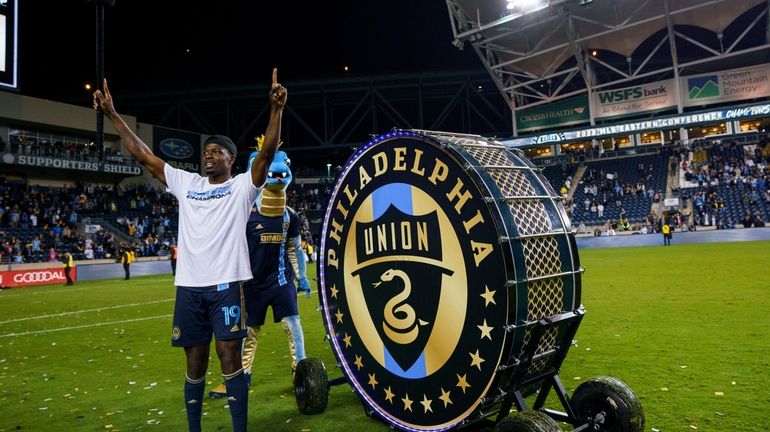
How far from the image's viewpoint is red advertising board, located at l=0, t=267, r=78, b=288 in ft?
65.4

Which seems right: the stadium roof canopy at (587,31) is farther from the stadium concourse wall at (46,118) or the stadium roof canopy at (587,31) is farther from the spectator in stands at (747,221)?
the stadium concourse wall at (46,118)

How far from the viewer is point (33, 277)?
68.9 feet

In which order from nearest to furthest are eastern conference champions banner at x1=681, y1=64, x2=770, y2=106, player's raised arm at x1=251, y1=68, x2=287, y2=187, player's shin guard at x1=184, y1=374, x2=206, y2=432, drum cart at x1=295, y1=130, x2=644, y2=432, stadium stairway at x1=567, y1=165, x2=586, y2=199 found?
1. drum cart at x1=295, y1=130, x2=644, y2=432
2. player's raised arm at x1=251, y1=68, x2=287, y2=187
3. player's shin guard at x1=184, y1=374, x2=206, y2=432
4. eastern conference champions banner at x1=681, y1=64, x2=770, y2=106
5. stadium stairway at x1=567, y1=165, x2=586, y2=199

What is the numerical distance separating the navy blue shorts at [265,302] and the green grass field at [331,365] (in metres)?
0.72

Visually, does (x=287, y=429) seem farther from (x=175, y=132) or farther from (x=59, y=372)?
(x=175, y=132)

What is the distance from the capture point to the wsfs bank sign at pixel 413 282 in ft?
9.89

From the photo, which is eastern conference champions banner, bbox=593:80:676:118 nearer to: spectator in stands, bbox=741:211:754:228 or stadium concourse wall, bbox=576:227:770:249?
spectator in stands, bbox=741:211:754:228

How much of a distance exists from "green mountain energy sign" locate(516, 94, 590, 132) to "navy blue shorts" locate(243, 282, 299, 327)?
120 ft

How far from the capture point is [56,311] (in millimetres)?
11938

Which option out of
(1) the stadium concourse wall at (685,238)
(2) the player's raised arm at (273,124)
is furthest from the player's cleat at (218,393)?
(1) the stadium concourse wall at (685,238)

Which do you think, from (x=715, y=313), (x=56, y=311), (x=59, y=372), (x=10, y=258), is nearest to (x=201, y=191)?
(x=59, y=372)

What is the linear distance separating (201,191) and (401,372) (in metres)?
1.79

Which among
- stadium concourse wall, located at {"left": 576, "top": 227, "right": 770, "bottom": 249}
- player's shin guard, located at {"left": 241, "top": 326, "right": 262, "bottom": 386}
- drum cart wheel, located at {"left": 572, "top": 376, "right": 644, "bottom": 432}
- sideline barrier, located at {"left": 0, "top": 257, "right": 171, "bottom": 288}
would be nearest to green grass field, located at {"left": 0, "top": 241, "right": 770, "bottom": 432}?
player's shin guard, located at {"left": 241, "top": 326, "right": 262, "bottom": 386}

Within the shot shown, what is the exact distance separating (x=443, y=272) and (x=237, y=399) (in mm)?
1550
